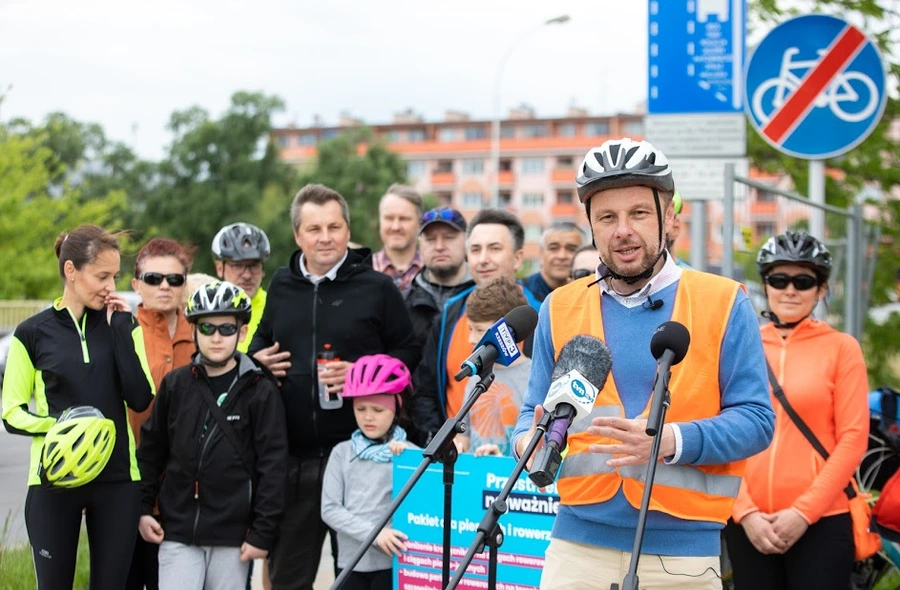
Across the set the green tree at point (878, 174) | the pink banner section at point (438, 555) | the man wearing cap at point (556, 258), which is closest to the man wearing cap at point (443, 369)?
the pink banner section at point (438, 555)

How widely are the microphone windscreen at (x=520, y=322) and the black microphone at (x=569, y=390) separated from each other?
0.19m

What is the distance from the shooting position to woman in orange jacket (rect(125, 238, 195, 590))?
6824mm

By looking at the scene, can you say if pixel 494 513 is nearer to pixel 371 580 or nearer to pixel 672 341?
pixel 672 341

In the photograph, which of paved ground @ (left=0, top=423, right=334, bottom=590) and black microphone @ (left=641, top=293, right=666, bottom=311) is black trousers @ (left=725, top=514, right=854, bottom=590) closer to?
black microphone @ (left=641, top=293, right=666, bottom=311)

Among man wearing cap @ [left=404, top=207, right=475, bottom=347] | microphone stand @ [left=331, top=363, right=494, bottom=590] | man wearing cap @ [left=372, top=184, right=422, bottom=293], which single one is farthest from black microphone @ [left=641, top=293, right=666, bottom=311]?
man wearing cap @ [left=372, top=184, right=422, bottom=293]

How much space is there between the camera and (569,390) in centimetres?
329

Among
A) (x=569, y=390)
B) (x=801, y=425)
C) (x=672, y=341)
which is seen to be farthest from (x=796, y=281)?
(x=569, y=390)

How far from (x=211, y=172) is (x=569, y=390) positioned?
57.5m

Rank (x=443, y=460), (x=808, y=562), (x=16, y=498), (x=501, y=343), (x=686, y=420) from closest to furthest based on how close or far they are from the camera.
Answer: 1. (x=686, y=420)
2. (x=443, y=460)
3. (x=501, y=343)
4. (x=808, y=562)
5. (x=16, y=498)

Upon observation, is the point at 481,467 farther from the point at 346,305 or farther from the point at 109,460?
the point at 109,460

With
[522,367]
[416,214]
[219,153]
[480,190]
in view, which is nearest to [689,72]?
[416,214]

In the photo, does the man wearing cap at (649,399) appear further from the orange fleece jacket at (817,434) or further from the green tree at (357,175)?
the green tree at (357,175)

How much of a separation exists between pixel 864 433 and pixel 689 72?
3.37 meters

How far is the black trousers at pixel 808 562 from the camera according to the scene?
17.4 feet
